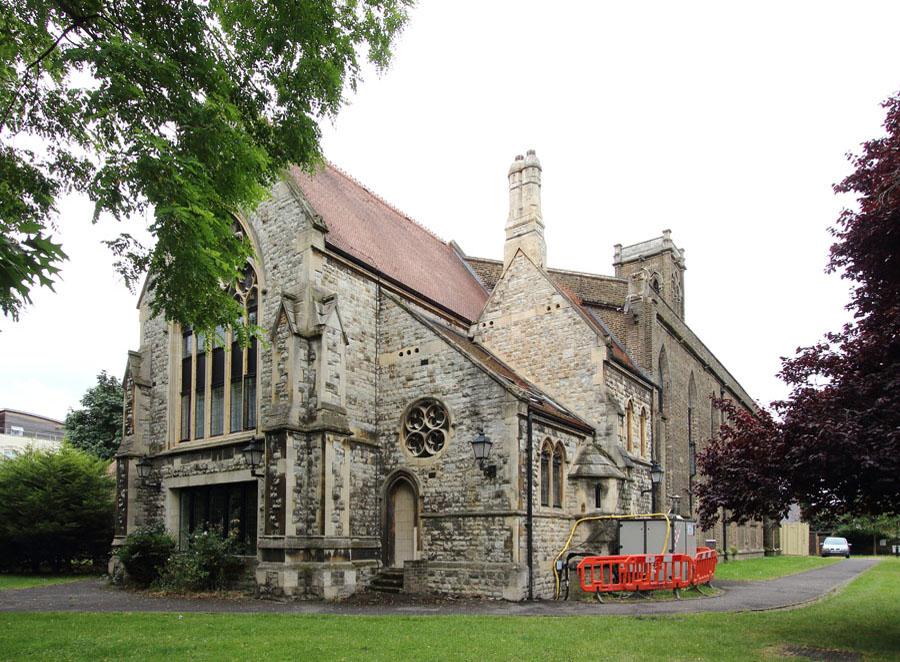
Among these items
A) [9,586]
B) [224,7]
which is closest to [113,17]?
[224,7]

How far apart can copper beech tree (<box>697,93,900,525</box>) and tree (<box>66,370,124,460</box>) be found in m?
29.9

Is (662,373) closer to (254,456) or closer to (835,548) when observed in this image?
(254,456)

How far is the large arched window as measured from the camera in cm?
1889

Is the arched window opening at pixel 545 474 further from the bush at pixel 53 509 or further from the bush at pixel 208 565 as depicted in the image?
the bush at pixel 53 509

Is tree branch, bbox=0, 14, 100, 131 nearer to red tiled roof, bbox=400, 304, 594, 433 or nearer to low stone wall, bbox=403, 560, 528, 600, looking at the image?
red tiled roof, bbox=400, 304, 594, 433

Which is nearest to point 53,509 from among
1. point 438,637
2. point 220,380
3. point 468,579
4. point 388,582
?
point 220,380

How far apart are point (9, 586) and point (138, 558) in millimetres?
3961

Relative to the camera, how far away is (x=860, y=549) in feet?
179

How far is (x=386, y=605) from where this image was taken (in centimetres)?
1497

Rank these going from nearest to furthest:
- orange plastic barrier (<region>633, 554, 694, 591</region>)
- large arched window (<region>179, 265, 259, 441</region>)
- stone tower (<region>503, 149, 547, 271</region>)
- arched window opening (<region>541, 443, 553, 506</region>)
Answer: orange plastic barrier (<region>633, 554, 694, 591</region>) < arched window opening (<region>541, 443, 553, 506</region>) < large arched window (<region>179, 265, 259, 441</region>) < stone tower (<region>503, 149, 547, 271</region>)

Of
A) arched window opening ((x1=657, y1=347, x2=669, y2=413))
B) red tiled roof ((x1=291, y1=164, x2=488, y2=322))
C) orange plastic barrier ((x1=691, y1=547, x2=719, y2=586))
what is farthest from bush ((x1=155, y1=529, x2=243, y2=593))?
arched window opening ((x1=657, y1=347, x2=669, y2=413))

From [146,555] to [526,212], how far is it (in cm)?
1598

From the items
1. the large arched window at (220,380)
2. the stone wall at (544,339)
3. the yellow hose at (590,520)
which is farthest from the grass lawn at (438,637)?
the stone wall at (544,339)

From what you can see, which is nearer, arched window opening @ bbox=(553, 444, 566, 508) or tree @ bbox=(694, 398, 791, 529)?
tree @ bbox=(694, 398, 791, 529)
